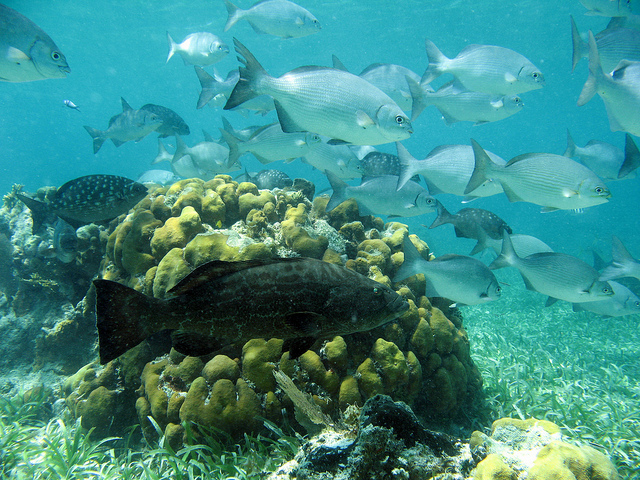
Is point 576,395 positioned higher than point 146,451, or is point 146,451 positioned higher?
point 146,451

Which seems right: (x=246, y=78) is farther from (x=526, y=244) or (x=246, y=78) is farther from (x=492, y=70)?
(x=526, y=244)

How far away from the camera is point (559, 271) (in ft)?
13.3

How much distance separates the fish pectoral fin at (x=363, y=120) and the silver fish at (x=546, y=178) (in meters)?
1.54

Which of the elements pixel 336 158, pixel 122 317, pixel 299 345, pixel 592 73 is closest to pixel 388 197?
pixel 336 158

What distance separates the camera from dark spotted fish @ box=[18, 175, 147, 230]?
3918 mm

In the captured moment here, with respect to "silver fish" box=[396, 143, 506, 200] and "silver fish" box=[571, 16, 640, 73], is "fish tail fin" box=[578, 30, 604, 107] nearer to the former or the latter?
"silver fish" box=[571, 16, 640, 73]

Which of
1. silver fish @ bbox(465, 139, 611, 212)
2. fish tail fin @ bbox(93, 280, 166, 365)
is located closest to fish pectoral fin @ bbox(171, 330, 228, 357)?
fish tail fin @ bbox(93, 280, 166, 365)

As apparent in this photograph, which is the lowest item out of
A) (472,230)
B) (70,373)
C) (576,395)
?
(576,395)

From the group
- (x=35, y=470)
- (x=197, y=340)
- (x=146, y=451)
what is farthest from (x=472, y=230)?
(x=35, y=470)

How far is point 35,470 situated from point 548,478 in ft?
13.8

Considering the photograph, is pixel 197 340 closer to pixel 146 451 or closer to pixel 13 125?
pixel 146 451

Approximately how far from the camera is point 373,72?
5508mm

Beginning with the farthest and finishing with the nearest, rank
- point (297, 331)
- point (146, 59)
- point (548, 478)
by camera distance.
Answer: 1. point (146, 59)
2. point (548, 478)
3. point (297, 331)

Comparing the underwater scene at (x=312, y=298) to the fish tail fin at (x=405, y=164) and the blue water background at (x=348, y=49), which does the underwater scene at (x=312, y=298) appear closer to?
the fish tail fin at (x=405, y=164)
